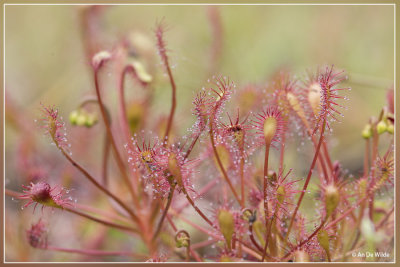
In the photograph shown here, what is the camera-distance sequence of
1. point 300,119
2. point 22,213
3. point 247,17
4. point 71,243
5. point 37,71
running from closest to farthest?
point 300,119 → point 22,213 → point 71,243 → point 37,71 → point 247,17

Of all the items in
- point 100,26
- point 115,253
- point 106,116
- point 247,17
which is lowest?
point 115,253

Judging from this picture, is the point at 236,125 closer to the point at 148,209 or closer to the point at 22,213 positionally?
the point at 148,209

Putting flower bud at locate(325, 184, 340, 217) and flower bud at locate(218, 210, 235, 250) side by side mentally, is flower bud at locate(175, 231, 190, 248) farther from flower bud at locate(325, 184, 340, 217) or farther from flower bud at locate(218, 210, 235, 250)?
flower bud at locate(325, 184, 340, 217)

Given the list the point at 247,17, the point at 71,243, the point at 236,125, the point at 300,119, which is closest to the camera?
the point at 236,125

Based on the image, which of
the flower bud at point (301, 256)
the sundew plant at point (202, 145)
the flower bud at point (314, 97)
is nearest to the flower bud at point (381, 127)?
the sundew plant at point (202, 145)

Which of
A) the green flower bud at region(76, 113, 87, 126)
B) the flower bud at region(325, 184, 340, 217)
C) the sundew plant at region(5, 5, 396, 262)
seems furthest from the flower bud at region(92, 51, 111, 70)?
the flower bud at region(325, 184, 340, 217)

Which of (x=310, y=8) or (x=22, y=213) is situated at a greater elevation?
(x=310, y=8)

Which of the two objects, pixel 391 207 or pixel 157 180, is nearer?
pixel 157 180

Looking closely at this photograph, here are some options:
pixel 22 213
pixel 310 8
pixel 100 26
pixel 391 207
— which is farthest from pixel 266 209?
pixel 310 8
